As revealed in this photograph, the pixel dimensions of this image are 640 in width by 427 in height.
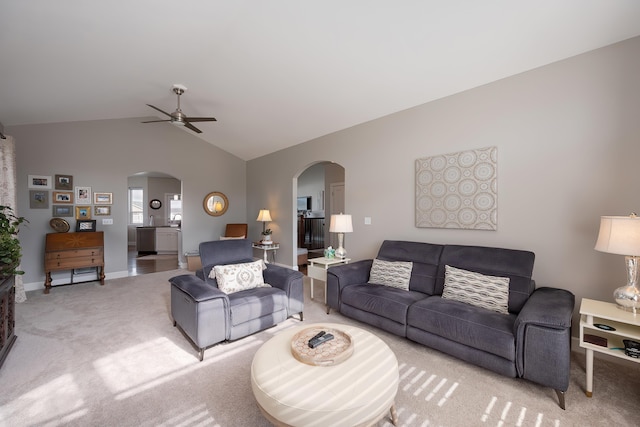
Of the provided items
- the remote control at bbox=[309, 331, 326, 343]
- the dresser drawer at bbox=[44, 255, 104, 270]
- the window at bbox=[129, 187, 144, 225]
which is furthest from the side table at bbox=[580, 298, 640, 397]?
the window at bbox=[129, 187, 144, 225]

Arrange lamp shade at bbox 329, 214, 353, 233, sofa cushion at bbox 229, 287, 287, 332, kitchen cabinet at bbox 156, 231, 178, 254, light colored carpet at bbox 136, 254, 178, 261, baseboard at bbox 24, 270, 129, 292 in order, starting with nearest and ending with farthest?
sofa cushion at bbox 229, 287, 287, 332, lamp shade at bbox 329, 214, 353, 233, baseboard at bbox 24, 270, 129, 292, light colored carpet at bbox 136, 254, 178, 261, kitchen cabinet at bbox 156, 231, 178, 254

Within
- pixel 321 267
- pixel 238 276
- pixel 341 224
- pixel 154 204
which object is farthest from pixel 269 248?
pixel 154 204

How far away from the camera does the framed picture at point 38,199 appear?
4.61 m

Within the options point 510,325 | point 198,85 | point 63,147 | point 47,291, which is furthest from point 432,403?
point 63,147

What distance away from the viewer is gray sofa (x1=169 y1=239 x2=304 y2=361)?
94.3 inches

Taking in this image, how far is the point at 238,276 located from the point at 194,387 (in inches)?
45.2

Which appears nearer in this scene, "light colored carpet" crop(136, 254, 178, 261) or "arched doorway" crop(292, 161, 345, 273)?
"arched doorway" crop(292, 161, 345, 273)

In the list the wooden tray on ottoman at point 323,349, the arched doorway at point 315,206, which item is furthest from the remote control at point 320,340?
the arched doorway at point 315,206

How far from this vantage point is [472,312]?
2281 mm

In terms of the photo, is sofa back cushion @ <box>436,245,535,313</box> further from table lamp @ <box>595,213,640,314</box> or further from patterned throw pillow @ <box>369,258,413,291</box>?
table lamp @ <box>595,213,640,314</box>

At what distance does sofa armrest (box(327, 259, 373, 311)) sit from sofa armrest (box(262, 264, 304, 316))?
0.37 metres

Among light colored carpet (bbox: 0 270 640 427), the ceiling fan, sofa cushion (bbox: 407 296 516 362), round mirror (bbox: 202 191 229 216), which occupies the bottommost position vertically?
light colored carpet (bbox: 0 270 640 427)

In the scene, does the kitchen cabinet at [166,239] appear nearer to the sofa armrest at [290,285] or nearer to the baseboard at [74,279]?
the baseboard at [74,279]

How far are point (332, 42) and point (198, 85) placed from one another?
2261 millimetres
